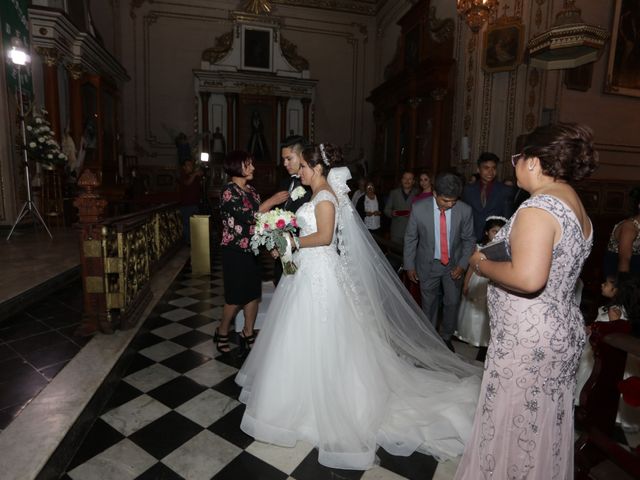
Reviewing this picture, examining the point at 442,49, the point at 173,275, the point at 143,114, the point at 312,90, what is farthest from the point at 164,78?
the point at 173,275

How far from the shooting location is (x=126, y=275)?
12.1 ft

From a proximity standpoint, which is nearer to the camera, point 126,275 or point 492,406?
point 492,406

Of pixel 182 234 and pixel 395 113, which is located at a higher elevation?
pixel 395 113

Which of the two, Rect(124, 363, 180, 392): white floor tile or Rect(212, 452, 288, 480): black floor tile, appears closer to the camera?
Rect(212, 452, 288, 480): black floor tile

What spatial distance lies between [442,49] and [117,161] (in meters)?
10.2

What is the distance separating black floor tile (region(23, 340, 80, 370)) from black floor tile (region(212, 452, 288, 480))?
1.77 metres

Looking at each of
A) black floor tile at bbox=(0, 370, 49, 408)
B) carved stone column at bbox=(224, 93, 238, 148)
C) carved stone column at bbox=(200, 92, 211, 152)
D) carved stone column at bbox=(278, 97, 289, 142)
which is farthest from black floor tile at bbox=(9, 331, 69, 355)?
carved stone column at bbox=(278, 97, 289, 142)

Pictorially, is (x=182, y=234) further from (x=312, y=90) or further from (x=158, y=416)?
(x=312, y=90)

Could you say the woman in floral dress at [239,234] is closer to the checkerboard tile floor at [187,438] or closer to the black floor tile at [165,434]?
the checkerboard tile floor at [187,438]

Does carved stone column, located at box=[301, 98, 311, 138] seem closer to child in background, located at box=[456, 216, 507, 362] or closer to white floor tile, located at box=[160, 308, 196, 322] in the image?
white floor tile, located at box=[160, 308, 196, 322]

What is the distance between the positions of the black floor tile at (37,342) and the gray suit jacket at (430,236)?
3.20m

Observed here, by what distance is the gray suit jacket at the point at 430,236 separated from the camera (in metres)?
3.55

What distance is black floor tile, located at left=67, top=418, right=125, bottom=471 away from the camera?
2232mm

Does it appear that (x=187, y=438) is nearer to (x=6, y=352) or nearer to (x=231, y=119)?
(x=6, y=352)
